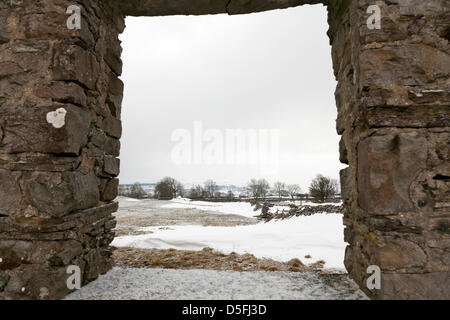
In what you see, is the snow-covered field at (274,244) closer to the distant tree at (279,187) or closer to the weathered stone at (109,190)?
the weathered stone at (109,190)

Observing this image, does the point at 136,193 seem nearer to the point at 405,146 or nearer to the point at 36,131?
the point at 36,131

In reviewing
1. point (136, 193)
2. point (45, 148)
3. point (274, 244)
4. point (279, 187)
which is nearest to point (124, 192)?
point (136, 193)

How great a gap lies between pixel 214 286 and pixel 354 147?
159 cm

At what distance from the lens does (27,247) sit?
1.83 metres

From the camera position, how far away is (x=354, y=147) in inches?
79.4

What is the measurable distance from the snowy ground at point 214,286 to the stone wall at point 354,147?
18 cm

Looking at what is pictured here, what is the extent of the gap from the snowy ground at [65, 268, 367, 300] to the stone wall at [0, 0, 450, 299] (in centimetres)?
18

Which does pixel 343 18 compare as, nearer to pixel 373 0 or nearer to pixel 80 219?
pixel 373 0

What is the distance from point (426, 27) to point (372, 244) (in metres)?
1.59

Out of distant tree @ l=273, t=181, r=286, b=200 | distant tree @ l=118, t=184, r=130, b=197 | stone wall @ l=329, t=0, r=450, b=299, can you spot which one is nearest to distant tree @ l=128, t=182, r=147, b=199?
distant tree @ l=118, t=184, r=130, b=197

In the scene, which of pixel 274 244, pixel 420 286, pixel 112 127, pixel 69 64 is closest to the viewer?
pixel 420 286

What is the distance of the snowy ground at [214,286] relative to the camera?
1.94 meters

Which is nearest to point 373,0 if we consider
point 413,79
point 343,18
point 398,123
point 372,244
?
point 343,18

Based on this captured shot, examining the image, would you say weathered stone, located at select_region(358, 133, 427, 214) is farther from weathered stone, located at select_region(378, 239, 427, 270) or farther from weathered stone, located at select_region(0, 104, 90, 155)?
weathered stone, located at select_region(0, 104, 90, 155)
